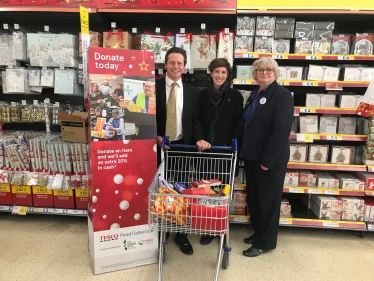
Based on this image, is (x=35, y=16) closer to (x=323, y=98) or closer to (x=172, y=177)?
(x=172, y=177)

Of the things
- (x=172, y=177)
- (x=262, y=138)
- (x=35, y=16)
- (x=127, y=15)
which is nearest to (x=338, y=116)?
(x=262, y=138)

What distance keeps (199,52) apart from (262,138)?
4.02 ft

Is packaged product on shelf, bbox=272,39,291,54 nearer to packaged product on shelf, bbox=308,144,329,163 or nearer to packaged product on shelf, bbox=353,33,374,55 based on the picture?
packaged product on shelf, bbox=353,33,374,55

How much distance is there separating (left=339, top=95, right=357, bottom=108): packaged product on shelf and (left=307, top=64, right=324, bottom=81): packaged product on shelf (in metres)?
0.33

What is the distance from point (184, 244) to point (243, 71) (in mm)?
1932

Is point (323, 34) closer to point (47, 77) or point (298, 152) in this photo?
point (298, 152)

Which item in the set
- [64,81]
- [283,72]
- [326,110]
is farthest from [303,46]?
[64,81]

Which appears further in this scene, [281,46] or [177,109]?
[281,46]

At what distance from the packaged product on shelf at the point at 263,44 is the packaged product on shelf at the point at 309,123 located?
0.83 meters

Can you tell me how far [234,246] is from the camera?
2.89 m

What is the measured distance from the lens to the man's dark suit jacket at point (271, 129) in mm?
2365

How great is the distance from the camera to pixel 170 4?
2.96 metres

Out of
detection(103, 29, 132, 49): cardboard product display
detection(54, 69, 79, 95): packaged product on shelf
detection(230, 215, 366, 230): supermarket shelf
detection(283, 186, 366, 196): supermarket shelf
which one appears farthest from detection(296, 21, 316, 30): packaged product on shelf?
detection(54, 69, 79, 95): packaged product on shelf

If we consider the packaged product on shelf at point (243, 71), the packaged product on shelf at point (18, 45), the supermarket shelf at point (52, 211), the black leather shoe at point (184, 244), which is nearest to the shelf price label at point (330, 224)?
the black leather shoe at point (184, 244)
